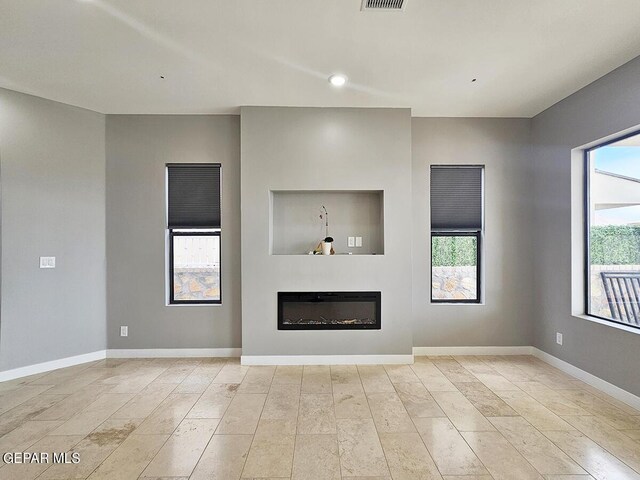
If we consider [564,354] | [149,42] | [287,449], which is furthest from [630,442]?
[149,42]

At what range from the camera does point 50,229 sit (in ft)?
13.6

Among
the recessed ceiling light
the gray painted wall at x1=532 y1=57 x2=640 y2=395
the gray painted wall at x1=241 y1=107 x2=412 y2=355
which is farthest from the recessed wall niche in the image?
the gray painted wall at x1=532 y1=57 x2=640 y2=395

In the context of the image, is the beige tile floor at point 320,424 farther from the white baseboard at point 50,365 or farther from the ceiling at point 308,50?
the ceiling at point 308,50

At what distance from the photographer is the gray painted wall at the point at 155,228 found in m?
4.55

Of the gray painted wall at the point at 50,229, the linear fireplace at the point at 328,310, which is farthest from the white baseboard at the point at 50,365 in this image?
the linear fireplace at the point at 328,310

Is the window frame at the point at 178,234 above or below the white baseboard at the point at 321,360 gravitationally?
above

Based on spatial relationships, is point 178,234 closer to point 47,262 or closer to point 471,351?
point 47,262

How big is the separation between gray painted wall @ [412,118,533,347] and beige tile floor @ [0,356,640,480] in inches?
22.9

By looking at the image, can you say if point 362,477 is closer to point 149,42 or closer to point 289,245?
point 289,245

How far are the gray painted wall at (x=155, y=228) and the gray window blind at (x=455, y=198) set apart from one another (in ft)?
8.17

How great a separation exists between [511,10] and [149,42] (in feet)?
8.77

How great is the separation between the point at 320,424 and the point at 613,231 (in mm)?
3278

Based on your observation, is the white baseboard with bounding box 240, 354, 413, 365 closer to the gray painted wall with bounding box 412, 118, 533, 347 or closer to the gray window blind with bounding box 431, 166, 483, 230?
the gray painted wall with bounding box 412, 118, 533, 347

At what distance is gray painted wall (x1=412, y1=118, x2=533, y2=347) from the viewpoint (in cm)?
462
